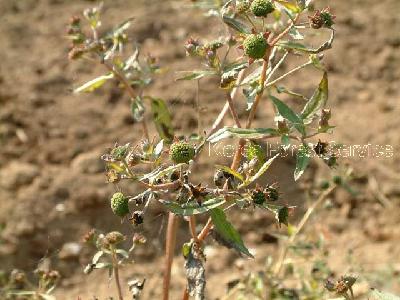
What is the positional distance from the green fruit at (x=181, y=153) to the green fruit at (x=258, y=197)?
7.0 inches

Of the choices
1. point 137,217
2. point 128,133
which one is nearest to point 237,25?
point 137,217

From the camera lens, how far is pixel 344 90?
3793 millimetres

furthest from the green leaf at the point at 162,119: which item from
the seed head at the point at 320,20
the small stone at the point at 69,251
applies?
the small stone at the point at 69,251

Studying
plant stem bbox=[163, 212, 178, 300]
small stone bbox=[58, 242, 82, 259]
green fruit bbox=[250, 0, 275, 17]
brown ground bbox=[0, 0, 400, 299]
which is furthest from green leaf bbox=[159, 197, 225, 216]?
small stone bbox=[58, 242, 82, 259]

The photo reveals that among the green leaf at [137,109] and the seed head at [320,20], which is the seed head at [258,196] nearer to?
the seed head at [320,20]

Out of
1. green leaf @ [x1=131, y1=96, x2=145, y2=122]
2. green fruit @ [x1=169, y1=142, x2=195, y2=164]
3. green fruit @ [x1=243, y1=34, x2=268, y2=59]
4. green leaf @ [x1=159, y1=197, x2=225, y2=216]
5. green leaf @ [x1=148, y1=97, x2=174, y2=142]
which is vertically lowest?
green leaf @ [x1=148, y1=97, x2=174, y2=142]

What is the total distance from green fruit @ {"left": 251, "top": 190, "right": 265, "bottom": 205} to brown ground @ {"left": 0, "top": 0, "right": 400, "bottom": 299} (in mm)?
1170

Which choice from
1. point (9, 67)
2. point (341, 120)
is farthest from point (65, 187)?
point (341, 120)

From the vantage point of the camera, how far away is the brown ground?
292cm

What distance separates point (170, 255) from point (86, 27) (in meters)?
2.37

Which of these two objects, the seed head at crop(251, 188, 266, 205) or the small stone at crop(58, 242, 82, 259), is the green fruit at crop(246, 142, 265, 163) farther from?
the small stone at crop(58, 242, 82, 259)

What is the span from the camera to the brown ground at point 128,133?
115 inches

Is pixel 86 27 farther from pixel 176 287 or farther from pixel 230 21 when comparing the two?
pixel 230 21

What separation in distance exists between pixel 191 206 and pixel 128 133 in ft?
6.05
